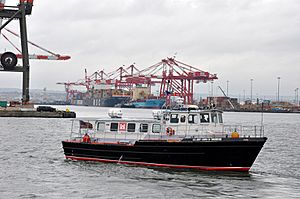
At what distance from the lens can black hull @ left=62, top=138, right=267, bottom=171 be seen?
27.0 meters

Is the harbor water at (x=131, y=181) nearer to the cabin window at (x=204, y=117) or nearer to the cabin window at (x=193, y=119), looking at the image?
the cabin window at (x=193, y=119)

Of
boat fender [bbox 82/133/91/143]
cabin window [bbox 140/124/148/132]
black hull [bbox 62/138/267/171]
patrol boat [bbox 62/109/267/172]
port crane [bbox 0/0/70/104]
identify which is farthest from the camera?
port crane [bbox 0/0/70/104]

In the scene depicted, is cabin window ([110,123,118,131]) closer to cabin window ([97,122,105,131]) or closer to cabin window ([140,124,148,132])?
cabin window ([97,122,105,131])

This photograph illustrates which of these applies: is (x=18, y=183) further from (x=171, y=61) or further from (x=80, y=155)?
(x=171, y=61)

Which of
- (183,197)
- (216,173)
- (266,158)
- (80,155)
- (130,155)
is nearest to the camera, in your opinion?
(183,197)

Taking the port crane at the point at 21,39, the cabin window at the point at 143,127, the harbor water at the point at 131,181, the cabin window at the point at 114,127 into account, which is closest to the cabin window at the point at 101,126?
the cabin window at the point at 114,127

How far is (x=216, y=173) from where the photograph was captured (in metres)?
27.3

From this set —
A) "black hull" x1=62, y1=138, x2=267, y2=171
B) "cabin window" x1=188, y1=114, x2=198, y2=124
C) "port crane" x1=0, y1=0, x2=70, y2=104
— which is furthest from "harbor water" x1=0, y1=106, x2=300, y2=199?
"port crane" x1=0, y1=0, x2=70, y2=104

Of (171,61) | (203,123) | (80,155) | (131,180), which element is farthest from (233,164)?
(171,61)

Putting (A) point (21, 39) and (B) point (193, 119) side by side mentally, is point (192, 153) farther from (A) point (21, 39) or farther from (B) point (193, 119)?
(A) point (21, 39)

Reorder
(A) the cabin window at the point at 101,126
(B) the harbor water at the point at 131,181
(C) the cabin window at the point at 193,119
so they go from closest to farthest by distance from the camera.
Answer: (B) the harbor water at the point at 131,181, (C) the cabin window at the point at 193,119, (A) the cabin window at the point at 101,126

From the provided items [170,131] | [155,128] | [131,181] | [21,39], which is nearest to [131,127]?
[155,128]

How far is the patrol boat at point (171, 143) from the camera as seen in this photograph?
27.2 m

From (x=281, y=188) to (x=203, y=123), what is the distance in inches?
243
